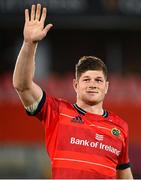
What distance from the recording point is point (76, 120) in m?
4.49

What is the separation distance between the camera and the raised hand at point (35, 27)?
4.26 m

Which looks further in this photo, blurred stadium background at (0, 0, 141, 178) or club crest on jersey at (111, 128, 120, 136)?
blurred stadium background at (0, 0, 141, 178)

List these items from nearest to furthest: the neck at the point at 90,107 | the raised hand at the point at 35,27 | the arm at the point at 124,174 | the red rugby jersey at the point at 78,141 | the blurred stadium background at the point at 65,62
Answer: the raised hand at the point at 35,27 → the red rugby jersey at the point at 78,141 → the neck at the point at 90,107 → the arm at the point at 124,174 → the blurred stadium background at the point at 65,62

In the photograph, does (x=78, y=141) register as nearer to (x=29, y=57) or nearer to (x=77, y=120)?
(x=77, y=120)

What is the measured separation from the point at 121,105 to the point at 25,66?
6.92 metres

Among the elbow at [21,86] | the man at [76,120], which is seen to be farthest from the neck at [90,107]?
the elbow at [21,86]

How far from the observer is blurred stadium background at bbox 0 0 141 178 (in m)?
10.1

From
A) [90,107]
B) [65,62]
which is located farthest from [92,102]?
[65,62]

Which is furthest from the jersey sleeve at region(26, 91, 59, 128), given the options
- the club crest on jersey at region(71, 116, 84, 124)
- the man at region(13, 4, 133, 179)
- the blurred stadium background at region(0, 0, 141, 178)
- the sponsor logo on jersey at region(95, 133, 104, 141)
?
the blurred stadium background at region(0, 0, 141, 178)

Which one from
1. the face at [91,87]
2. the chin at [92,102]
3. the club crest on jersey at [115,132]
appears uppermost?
the face at [91,87]

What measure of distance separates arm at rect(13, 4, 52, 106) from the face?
28 centimetres

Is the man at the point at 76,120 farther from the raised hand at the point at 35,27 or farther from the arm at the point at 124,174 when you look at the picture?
the arm at the point at 124,174

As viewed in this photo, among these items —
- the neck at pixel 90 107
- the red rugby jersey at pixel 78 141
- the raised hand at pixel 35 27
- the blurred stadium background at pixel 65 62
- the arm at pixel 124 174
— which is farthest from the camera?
the blurred stadium background at pixel 65 62

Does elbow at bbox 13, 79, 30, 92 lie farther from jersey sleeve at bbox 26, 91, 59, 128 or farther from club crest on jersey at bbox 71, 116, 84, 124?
club crest on jersey at bbox 71, 116, 84, 124
